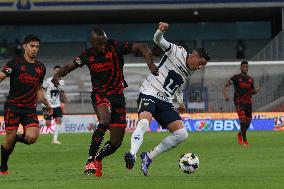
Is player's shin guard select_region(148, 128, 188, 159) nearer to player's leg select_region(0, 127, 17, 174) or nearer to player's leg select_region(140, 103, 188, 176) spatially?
player's leg select_region(140, 103, 188, 176)

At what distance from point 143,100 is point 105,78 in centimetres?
91

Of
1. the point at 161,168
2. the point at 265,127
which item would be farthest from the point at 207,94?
the point at 161,168

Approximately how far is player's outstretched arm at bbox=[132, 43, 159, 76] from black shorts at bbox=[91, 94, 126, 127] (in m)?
0.99

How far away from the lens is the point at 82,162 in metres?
17.8

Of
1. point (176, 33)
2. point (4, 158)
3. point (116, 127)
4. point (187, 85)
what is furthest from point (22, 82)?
point (176, 33)

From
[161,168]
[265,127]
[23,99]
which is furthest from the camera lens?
[265,127]

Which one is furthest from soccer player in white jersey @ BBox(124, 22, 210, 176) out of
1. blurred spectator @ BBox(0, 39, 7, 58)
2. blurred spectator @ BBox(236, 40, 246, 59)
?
blurred spectator @ BBox(236, 40, 246, 59)

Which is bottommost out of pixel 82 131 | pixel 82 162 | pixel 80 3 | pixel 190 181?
pixel 190 181

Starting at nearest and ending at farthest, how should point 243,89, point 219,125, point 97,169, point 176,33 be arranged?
point 97,169
point 243,89
point 219,125
point 176,33

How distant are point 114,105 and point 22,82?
185 cm

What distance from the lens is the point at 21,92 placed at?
1467 cm

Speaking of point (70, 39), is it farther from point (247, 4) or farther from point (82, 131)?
point (82, 131)

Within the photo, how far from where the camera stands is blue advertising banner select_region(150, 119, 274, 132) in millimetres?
36469

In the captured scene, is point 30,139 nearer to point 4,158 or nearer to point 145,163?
Answer: point 4,158
